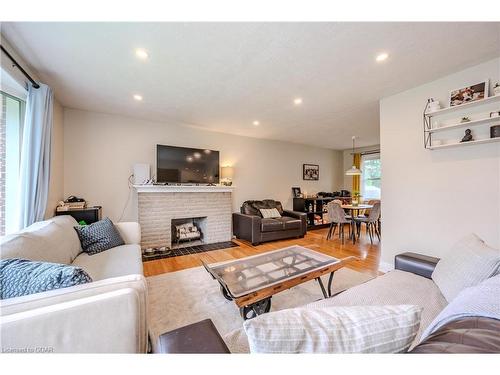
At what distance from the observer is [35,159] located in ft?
7.06

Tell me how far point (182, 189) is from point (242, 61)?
8.76 feet

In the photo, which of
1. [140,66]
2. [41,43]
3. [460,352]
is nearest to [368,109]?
[140,66]

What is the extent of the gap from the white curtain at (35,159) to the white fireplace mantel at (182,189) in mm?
1382

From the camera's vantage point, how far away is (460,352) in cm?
57

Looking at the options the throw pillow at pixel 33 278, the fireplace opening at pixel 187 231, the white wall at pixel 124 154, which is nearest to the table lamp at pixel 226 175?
the white wall at pixel 124 154

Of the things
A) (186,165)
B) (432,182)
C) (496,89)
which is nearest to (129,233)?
(186,165)

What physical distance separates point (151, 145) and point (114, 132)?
0.62 metres

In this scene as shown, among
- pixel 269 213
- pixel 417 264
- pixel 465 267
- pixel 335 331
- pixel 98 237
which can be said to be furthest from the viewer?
pixel 269 213

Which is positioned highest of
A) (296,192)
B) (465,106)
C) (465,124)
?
(465,106)

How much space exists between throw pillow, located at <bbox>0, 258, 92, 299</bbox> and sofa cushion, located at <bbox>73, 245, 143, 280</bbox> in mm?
709

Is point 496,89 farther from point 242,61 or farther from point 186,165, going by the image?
point 186,165

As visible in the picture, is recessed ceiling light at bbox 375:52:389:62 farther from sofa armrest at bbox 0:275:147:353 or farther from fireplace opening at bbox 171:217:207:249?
fireplace opening at bbox 171:217:207:249

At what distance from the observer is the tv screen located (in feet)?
12.6

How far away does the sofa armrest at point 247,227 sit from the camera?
4.09 meters
